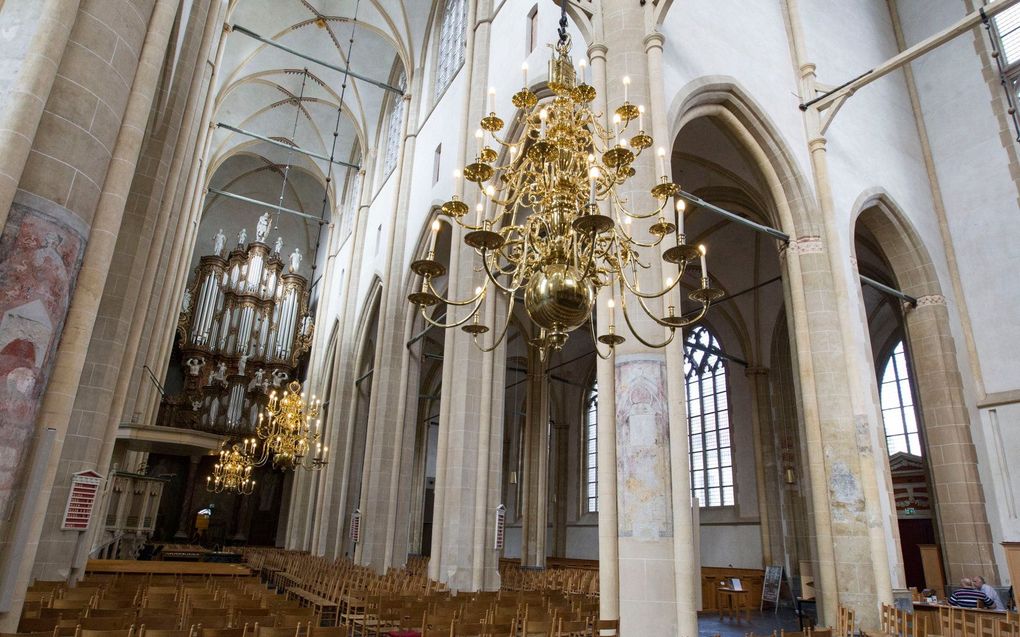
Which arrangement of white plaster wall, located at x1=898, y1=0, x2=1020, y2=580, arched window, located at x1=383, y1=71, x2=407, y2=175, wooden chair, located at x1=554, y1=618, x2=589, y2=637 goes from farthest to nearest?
arched window, located at x1=383, y1=71, x2=407, y2=175, white plaster wall, located at x1=898, y1=0, x2=1020, y2=580, wooden chair, located at x1=554, y1=618, x2=589, y2=637

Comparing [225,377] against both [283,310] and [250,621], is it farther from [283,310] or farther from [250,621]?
[250,621]

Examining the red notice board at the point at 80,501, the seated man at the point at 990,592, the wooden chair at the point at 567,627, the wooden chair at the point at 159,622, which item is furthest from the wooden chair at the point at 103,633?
the seated man at the point at 990,592

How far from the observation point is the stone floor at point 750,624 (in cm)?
890

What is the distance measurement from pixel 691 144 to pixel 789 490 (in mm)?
8187

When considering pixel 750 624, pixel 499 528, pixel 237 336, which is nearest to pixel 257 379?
pixel 237 336

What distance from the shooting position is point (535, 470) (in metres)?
17.9

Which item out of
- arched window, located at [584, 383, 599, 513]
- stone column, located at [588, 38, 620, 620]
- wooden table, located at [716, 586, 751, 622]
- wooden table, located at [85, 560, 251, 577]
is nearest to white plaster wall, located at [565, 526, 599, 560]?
arched window, located at [584, 383, 599, 513]

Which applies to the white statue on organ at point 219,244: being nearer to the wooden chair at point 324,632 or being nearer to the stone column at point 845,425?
the stone column at point 845,425

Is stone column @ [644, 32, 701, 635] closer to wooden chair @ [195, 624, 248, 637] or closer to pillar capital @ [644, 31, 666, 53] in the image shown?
pillar capital @ [644, 31, 666, 53]

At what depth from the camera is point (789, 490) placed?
14.2 m

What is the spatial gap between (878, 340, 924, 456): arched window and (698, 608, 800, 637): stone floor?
Result: 15.4ft

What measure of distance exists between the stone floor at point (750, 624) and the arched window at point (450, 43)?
12277 mm

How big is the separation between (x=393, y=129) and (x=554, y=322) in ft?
57.5

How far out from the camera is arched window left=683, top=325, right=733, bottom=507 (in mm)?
16312
